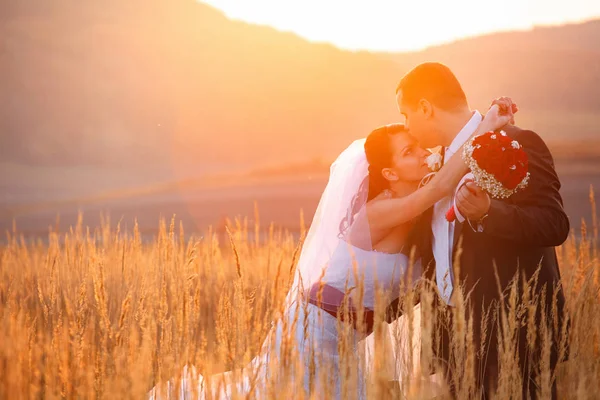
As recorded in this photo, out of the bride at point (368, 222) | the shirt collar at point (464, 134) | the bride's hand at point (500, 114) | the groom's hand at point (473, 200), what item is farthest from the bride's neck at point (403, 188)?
the groom's hand at point (473, 200)

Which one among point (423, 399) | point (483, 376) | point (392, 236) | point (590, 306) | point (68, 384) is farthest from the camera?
point (392, 236)

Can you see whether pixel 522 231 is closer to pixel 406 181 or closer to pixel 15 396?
pixel 406 181

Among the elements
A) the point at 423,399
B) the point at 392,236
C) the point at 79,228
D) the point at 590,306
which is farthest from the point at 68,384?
the point at 79,228

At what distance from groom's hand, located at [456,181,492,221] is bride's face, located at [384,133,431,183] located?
2.08ft

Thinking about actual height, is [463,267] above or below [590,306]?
above

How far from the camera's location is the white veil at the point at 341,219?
3.84 metres

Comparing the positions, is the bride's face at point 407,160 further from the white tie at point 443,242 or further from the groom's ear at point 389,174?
the white tie at point 443,242

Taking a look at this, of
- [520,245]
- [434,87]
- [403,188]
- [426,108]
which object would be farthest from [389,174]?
[520,245]

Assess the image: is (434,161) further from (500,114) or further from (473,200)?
(473,200)

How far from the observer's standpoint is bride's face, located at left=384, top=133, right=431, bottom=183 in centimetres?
377

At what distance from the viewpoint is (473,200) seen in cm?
310

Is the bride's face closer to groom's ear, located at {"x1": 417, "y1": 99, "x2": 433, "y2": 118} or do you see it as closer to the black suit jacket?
groom's ear, located at {"x1": 417, "y1": 99, "x2": 433, "y2": 118}

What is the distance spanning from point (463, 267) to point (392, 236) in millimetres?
500

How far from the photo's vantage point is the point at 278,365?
8.84 feet
